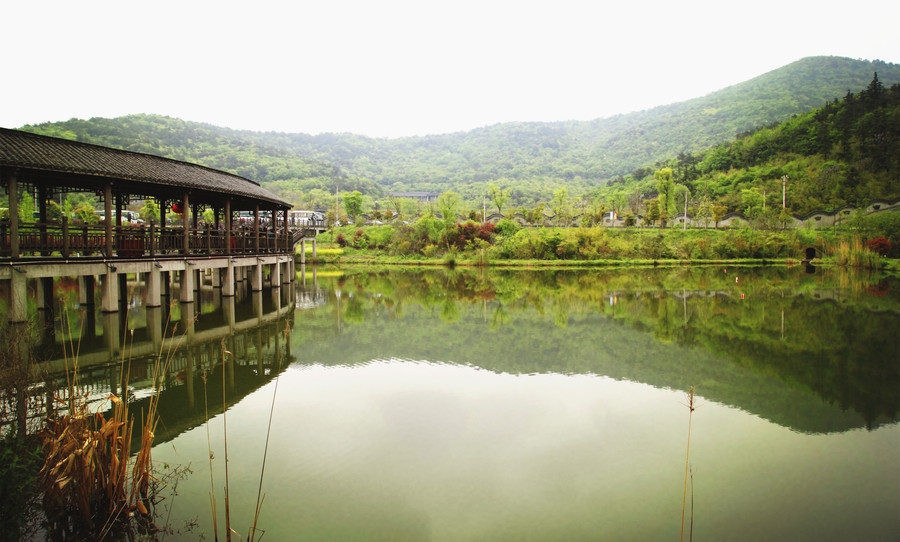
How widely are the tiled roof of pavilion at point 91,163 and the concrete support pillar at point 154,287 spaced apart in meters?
2.60

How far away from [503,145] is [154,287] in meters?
140

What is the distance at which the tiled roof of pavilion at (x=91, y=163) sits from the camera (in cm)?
1139

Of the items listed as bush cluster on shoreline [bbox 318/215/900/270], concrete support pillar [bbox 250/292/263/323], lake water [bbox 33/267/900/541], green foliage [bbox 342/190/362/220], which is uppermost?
green foliage [bbox 342/190/362/220]

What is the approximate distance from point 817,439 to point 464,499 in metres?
4.93

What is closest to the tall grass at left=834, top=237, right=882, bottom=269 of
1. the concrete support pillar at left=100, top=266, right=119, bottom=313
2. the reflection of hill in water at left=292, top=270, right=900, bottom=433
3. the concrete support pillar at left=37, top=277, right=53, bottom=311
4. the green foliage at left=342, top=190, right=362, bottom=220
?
the reflection of hill in water at left=292, top=270, right=900, bottom=433

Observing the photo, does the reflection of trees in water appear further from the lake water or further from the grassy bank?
the grassy bank

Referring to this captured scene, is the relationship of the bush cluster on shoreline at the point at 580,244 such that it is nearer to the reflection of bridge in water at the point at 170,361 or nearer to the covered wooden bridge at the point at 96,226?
the covered wooden bridge at the point at 96,226

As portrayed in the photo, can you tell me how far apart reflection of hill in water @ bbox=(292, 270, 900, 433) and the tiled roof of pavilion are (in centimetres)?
601

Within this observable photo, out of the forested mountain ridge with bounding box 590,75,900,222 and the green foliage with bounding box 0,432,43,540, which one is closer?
the green foliage with bounding box 0,432,43,540

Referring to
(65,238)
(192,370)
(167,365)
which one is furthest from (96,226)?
(167,365)

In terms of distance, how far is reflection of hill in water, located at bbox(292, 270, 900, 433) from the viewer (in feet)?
26.9

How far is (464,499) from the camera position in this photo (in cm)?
491

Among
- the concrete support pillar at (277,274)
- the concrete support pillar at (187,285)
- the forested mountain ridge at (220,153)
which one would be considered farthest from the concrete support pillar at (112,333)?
the forested mountain ridge at (220,153)

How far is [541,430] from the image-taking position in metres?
6.73
